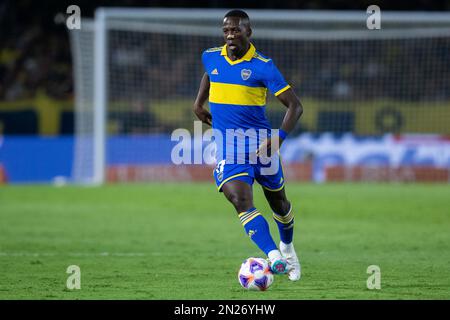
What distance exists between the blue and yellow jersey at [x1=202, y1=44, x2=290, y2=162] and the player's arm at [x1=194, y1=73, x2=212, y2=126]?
0.40 meters

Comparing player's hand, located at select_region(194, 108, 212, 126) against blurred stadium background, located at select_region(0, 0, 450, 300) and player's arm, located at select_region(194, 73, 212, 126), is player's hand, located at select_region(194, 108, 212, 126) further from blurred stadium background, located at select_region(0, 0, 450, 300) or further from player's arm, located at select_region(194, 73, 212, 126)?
blurred stadium background, located at select_region(0, 0, 450, 300)

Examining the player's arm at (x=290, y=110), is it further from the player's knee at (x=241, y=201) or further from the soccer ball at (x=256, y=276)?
the soccer ball at (x=256, y=276)

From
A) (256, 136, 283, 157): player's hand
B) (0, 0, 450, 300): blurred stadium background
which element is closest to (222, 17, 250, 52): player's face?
(256, 136, 283, 157): player's hand

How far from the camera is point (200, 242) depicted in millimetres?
13031

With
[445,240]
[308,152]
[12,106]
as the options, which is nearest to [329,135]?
[308,152]

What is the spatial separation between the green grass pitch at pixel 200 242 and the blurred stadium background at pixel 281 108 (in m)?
2.38

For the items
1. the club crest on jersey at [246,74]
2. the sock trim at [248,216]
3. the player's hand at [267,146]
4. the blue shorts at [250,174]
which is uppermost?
the club crest on jersey at [246,74]

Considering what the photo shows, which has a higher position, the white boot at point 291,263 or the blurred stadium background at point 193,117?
the blurred stadium background at point 193,117

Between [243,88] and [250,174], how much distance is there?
0.84 metres

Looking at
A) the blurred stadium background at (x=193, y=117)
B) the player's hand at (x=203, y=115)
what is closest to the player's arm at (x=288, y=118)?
the player's hand at (x=203, y=115)

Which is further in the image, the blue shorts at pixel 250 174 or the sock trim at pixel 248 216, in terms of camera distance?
the blue shorts at pixel 250 174

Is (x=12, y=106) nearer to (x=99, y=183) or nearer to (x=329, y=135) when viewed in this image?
(x=99, y=183)

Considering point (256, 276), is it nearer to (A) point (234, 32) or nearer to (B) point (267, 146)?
(B) point (267, 146)

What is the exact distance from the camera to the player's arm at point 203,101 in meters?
9.45
